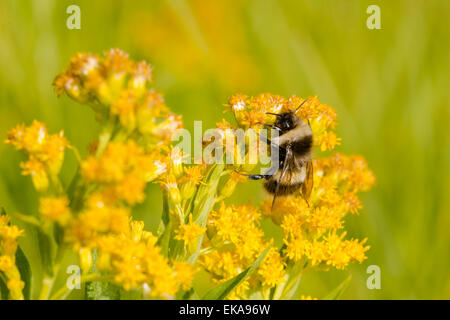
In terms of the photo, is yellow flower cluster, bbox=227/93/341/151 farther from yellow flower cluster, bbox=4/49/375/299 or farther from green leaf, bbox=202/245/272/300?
green leaf, bbox=202/245/272/300

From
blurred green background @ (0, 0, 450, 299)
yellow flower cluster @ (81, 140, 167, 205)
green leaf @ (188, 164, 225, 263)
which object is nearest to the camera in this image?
yellow flower cluster @ (81, 140, 167, 205)

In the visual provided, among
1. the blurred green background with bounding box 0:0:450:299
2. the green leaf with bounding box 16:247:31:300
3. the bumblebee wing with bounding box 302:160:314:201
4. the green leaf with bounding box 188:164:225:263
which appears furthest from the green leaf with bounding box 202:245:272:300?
the blurred green background with bounding box 0:0:450:299

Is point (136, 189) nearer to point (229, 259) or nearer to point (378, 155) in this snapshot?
point (229, 259)

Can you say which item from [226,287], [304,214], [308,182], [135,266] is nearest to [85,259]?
[135,266]

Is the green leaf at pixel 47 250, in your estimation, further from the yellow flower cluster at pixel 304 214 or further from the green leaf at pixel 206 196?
the yellow flower cluster at pixel 304 214

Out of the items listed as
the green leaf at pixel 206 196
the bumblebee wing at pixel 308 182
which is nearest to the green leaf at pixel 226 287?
the green leaf at pixel 206 196

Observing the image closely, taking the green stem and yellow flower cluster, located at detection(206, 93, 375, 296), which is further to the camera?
yellow flower cluster, located at detection(206, 93, 375, 296)

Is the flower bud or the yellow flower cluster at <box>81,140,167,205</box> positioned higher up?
the yellow flower cluster at <box>81,140,167,205</box>

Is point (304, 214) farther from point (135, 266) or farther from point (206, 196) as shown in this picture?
point (135, 266)
